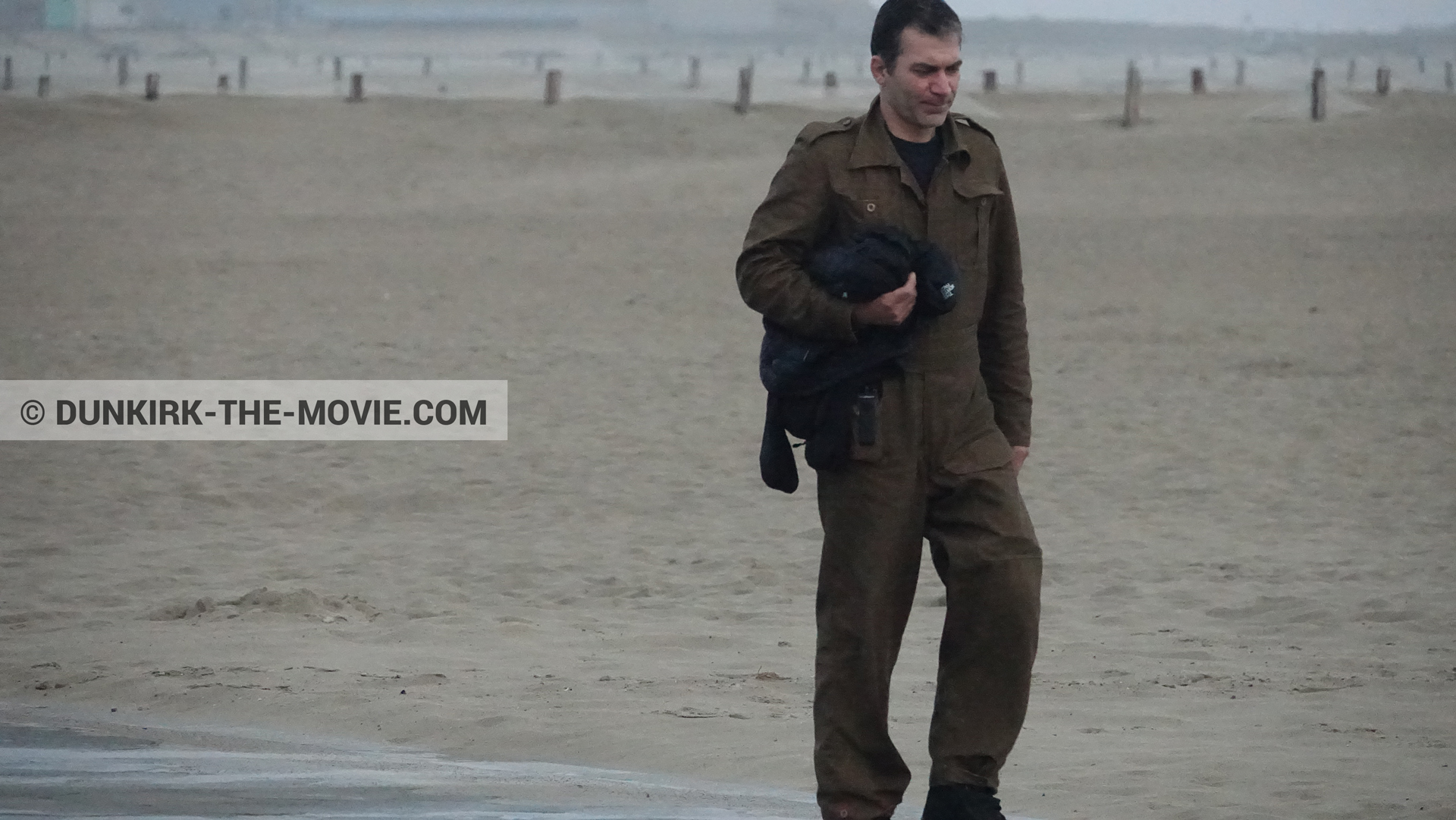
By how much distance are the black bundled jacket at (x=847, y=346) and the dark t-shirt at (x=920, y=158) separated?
146 millimetres

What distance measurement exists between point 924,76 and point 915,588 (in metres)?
1.02

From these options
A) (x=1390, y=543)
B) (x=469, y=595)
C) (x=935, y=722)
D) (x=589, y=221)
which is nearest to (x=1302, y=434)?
(x=1390, y=543)

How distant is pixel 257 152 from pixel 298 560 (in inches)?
870

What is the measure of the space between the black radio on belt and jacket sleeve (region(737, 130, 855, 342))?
0.13 metres

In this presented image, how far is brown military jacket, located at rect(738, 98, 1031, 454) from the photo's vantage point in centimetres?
411

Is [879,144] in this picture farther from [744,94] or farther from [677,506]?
[744,94]

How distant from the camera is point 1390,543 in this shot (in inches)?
371

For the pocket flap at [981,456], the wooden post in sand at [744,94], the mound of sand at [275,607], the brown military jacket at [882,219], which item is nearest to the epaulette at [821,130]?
the brown military jacket at [882,219]

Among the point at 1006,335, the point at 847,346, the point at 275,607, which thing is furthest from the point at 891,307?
the point at 275,607

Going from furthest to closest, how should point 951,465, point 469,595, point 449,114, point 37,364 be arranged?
1. point 449,114
2. point 37,364
3. point 469,595
4. point 951,465

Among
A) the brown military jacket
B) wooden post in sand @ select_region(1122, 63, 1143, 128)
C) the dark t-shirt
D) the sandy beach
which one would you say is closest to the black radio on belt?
the brown military jacket

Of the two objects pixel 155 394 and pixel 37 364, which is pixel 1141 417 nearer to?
pixel 155 394

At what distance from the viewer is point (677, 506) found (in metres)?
10.4

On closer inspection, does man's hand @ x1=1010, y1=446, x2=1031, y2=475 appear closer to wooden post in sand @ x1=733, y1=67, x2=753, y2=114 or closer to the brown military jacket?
the brown military jacket
